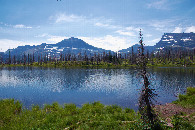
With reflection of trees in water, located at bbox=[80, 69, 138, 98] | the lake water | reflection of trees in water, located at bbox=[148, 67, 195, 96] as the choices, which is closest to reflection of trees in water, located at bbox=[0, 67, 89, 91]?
the lake water

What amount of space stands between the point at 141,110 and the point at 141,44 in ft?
15.1

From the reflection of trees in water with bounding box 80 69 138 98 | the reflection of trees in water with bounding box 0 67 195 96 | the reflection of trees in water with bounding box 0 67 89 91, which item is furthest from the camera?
the reflection of trees in water with bounding box 0 67 89 91

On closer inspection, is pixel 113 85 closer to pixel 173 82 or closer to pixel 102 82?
pixel 102 82

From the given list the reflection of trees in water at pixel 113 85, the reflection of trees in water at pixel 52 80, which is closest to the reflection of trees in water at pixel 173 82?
the reflection of trees in water at pixel 113 85

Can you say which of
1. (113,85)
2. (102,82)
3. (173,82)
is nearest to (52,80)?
(102,82)

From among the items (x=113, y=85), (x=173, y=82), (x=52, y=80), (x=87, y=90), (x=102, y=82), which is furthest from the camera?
(x=52, y=80)

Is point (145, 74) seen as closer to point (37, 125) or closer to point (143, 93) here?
point (143, 93)

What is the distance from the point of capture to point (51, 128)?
1024 cm

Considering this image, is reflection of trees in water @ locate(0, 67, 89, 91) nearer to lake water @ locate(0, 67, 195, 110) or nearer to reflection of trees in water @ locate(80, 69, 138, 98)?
lake water @ locate(0, 67, 195, 110)

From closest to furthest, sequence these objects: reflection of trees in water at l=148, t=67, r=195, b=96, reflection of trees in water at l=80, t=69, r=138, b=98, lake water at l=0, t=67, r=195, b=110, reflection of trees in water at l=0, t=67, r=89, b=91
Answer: lake water at l=0, t=67, r=195, b=110, reflection of trees in water at l=80, t=69, r=138, b=98, reflection of trees in water at l=148, t=67, r=195, b=96, reflection of trees in water at l=0, t=67, r=89, b=91

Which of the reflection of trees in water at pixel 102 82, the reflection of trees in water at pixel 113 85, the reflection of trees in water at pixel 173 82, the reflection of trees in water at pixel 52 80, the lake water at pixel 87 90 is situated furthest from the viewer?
the reflection of trees in water at pixel 52 80

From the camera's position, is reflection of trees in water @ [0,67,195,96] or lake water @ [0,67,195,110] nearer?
lake water @ [0,67,195,110]

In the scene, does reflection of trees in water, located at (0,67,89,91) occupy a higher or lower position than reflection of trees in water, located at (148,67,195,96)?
lower

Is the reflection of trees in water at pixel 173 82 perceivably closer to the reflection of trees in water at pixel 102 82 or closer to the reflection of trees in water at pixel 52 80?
the reflection of trees in water at pixel 102 82
